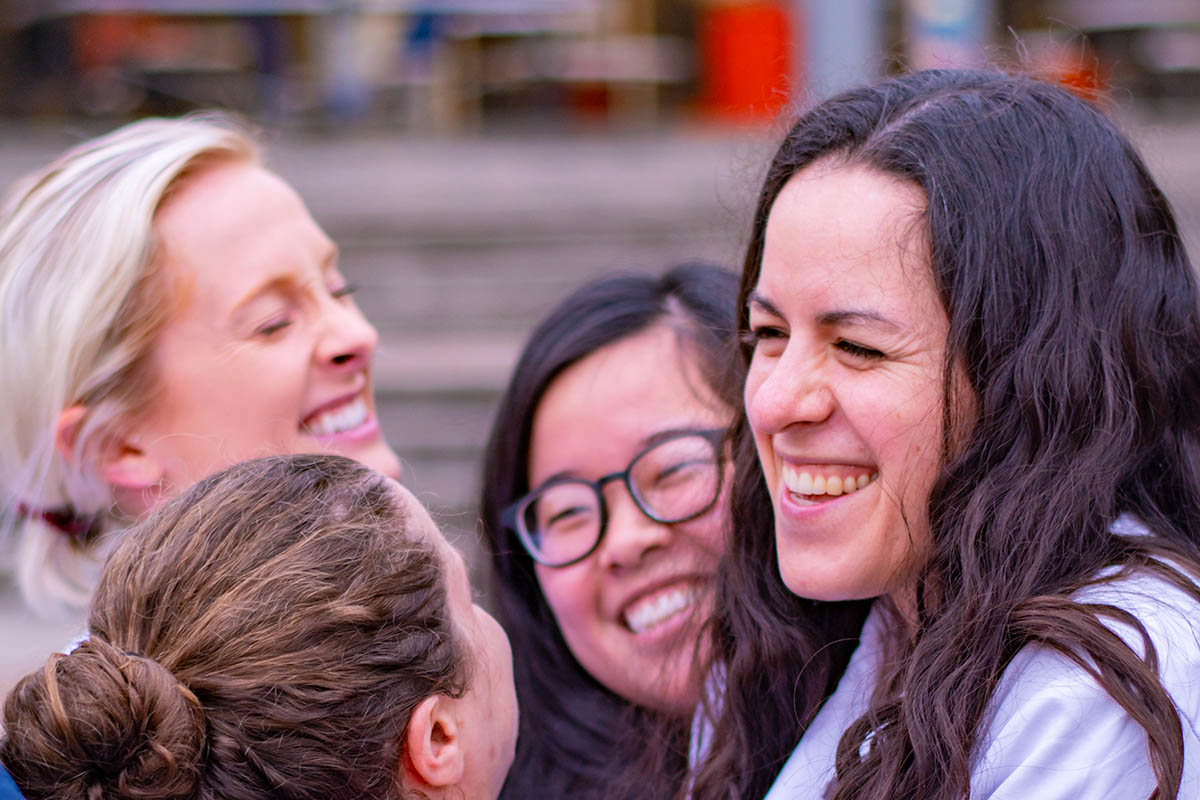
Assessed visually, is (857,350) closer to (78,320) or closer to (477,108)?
(78,320)

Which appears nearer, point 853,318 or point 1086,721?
point 1086,721

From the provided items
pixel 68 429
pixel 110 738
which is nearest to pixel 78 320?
pixel 68 429

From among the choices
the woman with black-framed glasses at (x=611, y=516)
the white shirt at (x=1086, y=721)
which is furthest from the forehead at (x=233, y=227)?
the white shirt at (x=1086, y=721)

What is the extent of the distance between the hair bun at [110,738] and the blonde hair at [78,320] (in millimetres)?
987

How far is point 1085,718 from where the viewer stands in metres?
1.39

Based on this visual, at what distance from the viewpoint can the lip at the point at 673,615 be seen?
7.30 ft

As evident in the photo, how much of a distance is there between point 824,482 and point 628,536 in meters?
0.63

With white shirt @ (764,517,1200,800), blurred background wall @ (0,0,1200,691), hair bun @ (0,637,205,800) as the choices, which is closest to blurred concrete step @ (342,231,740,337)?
blurred background wall @ (0,0,1200,691)

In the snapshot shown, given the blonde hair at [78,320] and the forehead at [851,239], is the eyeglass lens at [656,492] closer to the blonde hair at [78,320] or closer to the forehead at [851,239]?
the forehead at [851,239]

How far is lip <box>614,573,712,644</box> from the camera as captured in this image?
7.30 ft

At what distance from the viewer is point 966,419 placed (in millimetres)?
1586

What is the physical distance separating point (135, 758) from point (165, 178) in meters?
1.28

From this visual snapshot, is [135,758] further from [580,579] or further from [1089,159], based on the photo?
[1089,159]

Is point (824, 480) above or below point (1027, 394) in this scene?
below
